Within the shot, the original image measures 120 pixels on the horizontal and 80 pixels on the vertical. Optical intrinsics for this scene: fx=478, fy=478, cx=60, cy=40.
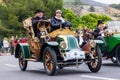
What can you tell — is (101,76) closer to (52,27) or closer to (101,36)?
(52,27)

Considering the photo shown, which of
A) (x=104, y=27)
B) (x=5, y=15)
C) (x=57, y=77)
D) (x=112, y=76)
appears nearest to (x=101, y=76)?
(x=112, y=76)

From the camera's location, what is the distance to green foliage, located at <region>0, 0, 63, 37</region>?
65688 mm

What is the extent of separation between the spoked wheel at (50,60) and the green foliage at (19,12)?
165 feet

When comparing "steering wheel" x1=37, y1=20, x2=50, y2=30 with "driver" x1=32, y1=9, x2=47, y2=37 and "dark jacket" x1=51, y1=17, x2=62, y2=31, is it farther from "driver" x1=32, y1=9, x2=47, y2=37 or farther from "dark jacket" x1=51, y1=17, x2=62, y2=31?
"dark jacket" x1=51, y1=17, x2=62, y2=31

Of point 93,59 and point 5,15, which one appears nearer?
point 93,59

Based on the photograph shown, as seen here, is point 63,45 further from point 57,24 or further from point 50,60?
point 57,24

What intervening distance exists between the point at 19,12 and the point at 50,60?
5446cm

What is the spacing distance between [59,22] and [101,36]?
296 centimetres

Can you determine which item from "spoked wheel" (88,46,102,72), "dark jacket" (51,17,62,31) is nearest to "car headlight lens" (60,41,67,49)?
"dark jacket" (51,17,62,31)

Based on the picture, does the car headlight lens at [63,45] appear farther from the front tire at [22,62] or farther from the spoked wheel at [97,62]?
the front tire at [22,62]

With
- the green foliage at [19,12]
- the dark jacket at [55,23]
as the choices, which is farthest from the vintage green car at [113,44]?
the green foliage at [19,12]

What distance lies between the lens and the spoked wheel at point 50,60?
13.2 m

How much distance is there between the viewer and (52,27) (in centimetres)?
1429

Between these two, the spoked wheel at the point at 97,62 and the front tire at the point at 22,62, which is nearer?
the spoked wheel at the point at 97,62
